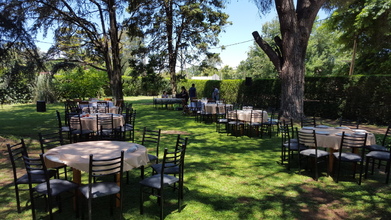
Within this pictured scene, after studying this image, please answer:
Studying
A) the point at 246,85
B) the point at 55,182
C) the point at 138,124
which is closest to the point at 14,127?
the point at 138,124

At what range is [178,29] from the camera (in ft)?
76.0

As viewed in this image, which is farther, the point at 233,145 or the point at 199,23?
the point at 199,23

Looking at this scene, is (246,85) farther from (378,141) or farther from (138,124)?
(378,141)

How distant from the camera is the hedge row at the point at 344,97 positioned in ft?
39.4

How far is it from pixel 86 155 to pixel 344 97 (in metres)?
13.6

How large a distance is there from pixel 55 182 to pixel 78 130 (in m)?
4.04

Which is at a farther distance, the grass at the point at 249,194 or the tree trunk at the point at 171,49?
the tree trunk at the point at 171,49

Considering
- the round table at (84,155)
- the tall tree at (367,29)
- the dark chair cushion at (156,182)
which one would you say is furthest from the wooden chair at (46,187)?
the tall tree at (367,29)

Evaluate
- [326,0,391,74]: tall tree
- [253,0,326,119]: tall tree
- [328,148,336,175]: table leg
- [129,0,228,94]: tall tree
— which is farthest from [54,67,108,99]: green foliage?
[328,148,336,175]: table leg

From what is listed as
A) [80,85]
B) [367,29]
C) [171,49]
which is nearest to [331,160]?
[367,29]

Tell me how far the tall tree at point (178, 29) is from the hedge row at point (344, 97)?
7.79 meters

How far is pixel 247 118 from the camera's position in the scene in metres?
9.34

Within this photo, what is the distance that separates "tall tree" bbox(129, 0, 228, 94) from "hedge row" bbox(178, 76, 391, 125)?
779 cm

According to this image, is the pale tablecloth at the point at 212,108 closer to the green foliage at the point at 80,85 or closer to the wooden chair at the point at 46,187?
the wooden chair at the point at 46,187
